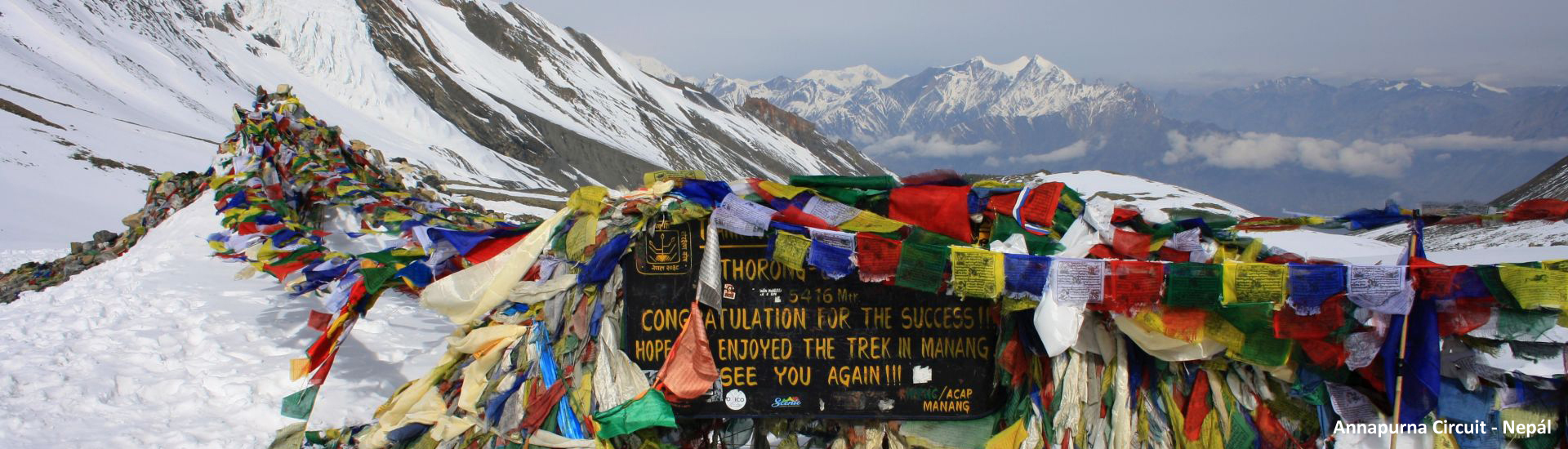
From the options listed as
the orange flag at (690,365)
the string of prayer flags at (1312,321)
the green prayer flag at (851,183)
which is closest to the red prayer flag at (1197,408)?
the string of prayer flags at (1312,321)

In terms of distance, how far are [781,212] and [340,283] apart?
3270 mm

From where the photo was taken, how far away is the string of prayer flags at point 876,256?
14.4 feet

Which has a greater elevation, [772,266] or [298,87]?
[298,87]

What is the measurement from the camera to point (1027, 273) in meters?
4.29

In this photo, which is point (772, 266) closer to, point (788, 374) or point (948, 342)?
point (788, 374)

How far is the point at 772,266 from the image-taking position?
472cm

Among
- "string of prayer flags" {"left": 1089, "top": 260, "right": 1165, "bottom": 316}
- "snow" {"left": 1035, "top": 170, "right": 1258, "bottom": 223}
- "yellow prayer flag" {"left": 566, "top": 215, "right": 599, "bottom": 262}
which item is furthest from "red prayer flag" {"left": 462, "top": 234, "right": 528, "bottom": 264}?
"snow" {"left": 1035, "top": 170, "right": 1258, "bottom": 223}

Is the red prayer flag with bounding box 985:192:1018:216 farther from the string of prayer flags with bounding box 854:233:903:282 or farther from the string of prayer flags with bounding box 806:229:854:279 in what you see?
the string of prayer flags with bounding box 806:229:854:279

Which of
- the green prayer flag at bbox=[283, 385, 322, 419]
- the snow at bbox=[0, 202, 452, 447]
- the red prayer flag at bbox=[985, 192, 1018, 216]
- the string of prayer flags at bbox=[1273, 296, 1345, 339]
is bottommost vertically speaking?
the snow at bbox=[0, 202, 452, 447]

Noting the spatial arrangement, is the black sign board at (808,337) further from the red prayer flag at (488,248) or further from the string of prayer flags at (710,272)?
the red prayer flag at (488,248)

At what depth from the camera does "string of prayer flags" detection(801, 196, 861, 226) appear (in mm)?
4629

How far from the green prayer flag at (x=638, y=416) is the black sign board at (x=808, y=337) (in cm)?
19

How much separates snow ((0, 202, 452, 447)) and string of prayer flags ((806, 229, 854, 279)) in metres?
4.01

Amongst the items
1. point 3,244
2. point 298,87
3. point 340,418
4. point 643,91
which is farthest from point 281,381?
point 643,91
